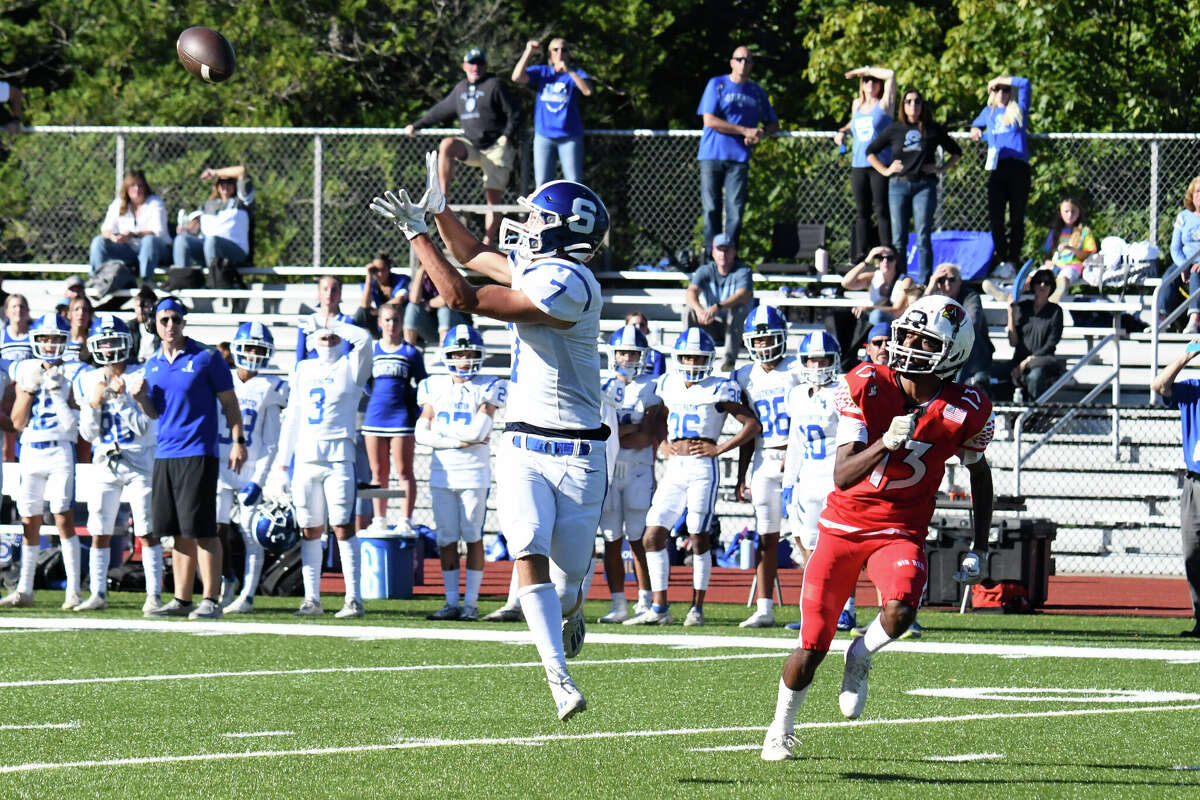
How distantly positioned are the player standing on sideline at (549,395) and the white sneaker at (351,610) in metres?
5.46

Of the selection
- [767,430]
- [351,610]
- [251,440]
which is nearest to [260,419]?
[251,440]

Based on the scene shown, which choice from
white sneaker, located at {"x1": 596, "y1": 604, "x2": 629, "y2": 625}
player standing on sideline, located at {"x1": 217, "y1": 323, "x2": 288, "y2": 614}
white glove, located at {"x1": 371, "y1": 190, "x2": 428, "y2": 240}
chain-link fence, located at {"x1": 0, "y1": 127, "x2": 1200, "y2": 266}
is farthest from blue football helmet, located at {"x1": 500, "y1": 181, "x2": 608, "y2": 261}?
chain-link fence, located at {"x1": 0, "y1": 127, "x2": 1200, "y2": 266}

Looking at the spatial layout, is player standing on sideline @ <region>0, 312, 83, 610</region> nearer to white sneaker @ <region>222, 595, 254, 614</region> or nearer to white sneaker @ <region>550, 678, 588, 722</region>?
white sneaker @ <region>222, 595, 254, 614</region>

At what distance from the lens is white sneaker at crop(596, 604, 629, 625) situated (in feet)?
39.9

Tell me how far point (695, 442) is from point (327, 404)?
2433mm

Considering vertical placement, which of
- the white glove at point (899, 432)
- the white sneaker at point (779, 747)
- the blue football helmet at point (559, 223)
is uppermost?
the blue football helmet at point (559, 223)

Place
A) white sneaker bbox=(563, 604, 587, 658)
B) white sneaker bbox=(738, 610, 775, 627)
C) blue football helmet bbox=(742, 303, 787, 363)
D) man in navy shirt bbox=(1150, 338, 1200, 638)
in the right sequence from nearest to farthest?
white sneaker bbox=(563, 604, 587, 658)
man in navy shirt bbox=(1150, 338, 1200, 638)
white sneaker bbox=(738, 610, 775, 627)
blue football helmet bbox=(742, 303, 787, 363)

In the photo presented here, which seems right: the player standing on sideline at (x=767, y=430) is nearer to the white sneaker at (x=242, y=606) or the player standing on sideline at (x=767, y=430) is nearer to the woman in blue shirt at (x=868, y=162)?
the white sneaker at (x=242, y=606)

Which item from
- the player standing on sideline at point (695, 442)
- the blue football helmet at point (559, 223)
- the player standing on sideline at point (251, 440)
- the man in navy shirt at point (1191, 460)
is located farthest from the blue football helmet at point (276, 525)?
the blue football helmet at point (559, 223)

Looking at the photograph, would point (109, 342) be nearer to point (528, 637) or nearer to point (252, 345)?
point (252, 345)

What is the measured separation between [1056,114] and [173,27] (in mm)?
12056

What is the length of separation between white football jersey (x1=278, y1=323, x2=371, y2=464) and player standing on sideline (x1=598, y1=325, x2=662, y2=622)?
168cm

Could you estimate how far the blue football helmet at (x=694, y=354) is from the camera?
41.1 feet

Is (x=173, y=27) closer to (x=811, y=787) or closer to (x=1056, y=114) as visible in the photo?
(x=1056, y=114)
